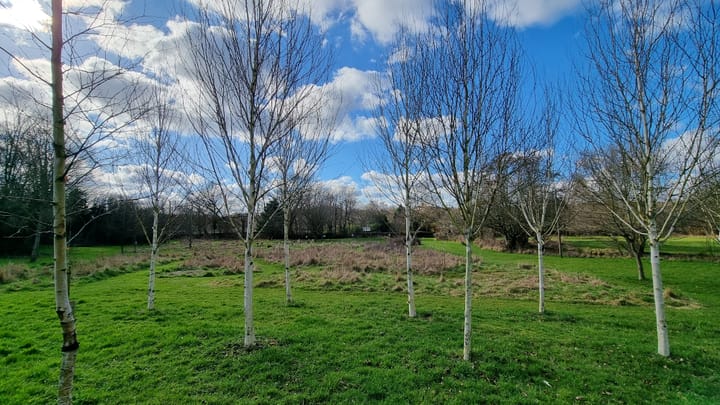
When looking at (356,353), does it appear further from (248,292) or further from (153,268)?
(153,268)

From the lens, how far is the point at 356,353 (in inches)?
207

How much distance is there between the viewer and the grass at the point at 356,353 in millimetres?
4055

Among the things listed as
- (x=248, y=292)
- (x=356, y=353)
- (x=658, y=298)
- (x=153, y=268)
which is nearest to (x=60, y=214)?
(x=248, y=292)

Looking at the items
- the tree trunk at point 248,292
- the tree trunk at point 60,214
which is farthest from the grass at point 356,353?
the tree trunk at point 60,214

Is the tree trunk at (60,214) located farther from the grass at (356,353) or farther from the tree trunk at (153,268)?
the tree trunk at (153,268)

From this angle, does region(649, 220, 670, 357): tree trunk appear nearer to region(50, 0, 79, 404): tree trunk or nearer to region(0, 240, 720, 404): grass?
region(0, 240, 720, 404): grass

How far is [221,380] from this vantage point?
4316 millimetres

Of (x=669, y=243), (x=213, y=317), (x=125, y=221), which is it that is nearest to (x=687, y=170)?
(x=213, y=317)

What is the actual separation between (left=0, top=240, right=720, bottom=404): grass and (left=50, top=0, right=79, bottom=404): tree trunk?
5.36 ft

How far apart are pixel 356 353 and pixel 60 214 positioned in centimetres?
445

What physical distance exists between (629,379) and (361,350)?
4058 mm

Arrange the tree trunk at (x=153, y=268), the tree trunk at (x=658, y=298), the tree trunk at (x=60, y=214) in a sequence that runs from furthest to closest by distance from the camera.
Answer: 1. the tree trunk at (x=153, y=268)
2. the tree trunk at (x=658, y=298)
3. the tree trunk at (x=60, y=214)

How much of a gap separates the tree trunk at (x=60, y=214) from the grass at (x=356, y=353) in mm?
1635

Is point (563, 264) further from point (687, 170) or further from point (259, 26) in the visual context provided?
point (259, 26)
